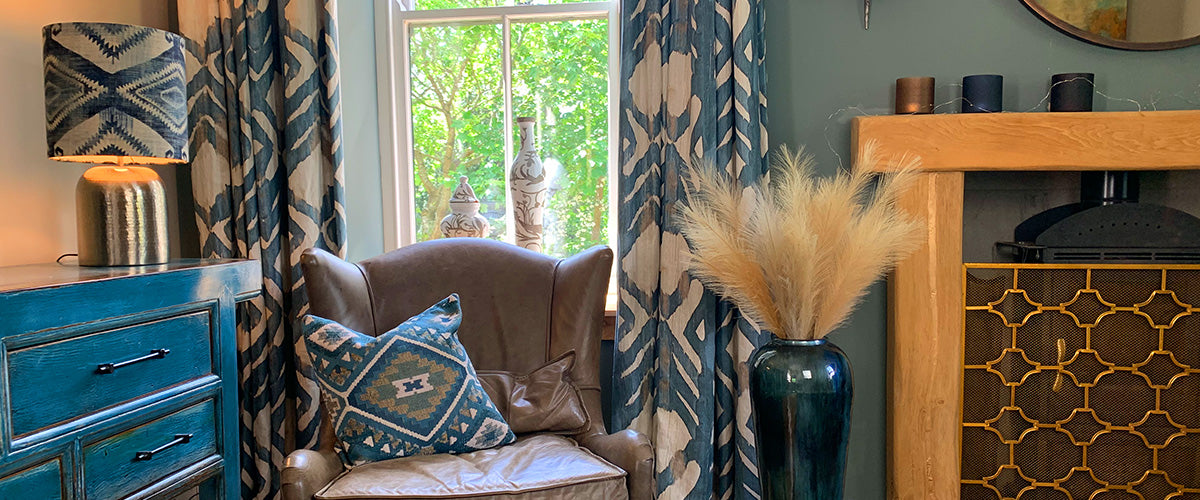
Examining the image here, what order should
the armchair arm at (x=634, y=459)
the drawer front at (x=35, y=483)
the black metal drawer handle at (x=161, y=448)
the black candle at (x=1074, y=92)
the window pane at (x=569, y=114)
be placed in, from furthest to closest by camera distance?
the window pane at (x=569, y=114) → the black candle at (x=1074, y=92) → the armchair arm at (x=634, y=459) → the black metal drawer handle at (x=161, y=448) → the drawer front at (x=35, y=483)

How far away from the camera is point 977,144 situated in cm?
209

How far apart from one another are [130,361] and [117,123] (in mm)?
527

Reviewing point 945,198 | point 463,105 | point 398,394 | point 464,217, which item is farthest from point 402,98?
point 945,198

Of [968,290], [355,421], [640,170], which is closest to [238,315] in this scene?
[355,421]

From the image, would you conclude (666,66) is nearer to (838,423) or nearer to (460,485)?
(838,423)

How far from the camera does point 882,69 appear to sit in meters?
A: 2.24

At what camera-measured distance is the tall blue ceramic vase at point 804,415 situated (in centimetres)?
183

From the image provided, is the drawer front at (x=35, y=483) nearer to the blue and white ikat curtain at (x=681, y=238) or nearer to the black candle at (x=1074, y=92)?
the blue and white ikat curtain at (x=681, y=238)

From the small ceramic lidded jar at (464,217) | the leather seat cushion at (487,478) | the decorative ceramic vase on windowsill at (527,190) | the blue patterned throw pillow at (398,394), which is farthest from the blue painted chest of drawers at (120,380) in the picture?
the decorative ceramic vase on windowsill at (527,190)

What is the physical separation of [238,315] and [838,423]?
1.71 metres

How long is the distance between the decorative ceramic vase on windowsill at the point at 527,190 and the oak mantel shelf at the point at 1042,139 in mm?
929

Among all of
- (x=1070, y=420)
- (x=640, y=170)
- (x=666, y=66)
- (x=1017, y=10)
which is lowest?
(x=1070, y=420)

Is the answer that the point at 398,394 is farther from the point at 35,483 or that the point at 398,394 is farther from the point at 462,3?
the point at 462,3

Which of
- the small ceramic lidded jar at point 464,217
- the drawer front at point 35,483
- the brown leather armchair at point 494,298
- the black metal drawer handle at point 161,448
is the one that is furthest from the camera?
the small ceramic lidded jar at point 464,217
